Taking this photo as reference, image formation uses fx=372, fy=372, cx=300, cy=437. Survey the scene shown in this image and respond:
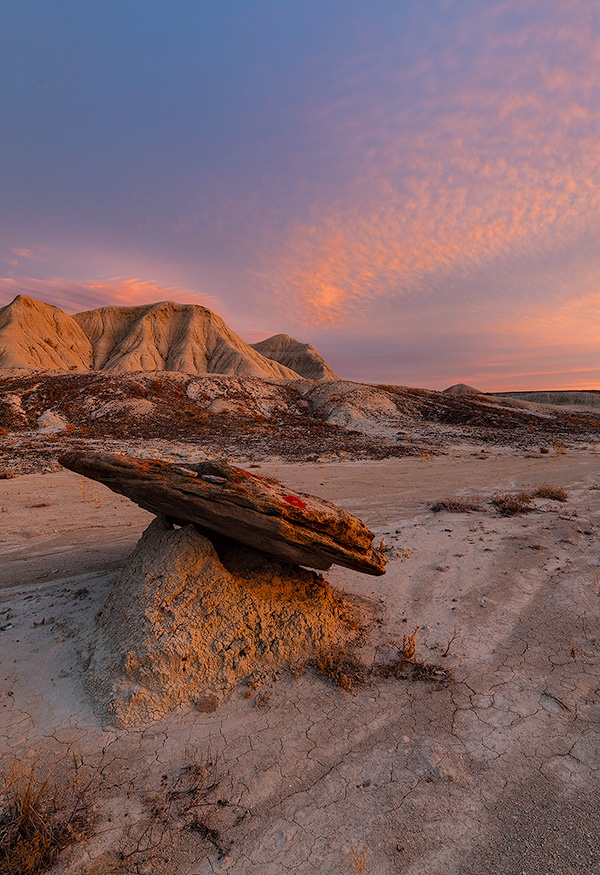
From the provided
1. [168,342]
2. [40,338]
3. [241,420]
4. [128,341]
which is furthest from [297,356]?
[241,420]

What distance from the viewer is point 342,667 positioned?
4094 mm

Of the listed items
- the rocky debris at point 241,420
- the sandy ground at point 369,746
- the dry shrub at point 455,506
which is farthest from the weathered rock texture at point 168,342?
the sandy ground at point 369,746

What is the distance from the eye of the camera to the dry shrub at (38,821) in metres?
2.29

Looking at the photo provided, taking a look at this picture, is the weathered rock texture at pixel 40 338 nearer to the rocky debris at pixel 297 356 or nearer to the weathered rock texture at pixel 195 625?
the rocky debris at pixel 297 356

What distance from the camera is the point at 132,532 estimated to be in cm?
820

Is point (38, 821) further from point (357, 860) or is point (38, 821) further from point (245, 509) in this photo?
point (245, 509)

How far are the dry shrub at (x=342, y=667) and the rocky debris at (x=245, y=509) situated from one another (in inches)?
38.0

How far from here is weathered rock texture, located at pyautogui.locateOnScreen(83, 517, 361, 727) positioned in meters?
3.66

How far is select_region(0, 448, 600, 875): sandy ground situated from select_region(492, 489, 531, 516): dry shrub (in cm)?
322

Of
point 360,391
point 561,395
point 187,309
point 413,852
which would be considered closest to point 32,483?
point 413,852

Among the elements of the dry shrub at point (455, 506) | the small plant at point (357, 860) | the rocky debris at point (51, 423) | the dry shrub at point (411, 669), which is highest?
the rocky debris at point (51, 423)

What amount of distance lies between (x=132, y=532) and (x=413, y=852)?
7326mm

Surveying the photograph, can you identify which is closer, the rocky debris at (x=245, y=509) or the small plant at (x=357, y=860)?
the small plant at (x=357, y=860)

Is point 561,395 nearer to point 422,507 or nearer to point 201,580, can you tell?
point 422,507
